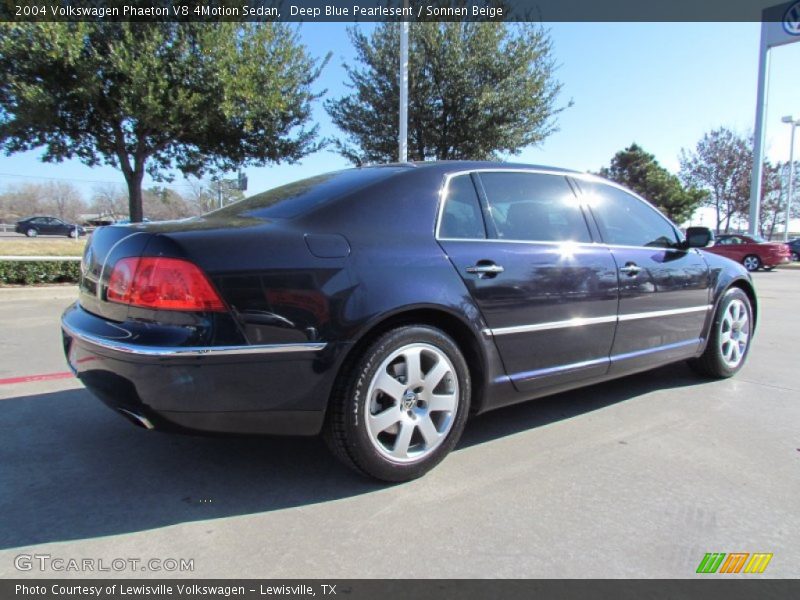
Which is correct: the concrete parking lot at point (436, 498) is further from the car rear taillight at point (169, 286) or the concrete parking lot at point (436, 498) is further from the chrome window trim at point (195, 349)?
the car rear taillight at point (169, 286)

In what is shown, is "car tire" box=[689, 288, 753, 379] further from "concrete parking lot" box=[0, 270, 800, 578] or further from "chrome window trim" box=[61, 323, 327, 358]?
"chrome window trim" box=[61, 323, 327, 358]

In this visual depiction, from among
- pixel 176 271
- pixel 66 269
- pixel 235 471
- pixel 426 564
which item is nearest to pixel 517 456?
pixel 426 564

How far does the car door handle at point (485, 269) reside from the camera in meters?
2.95

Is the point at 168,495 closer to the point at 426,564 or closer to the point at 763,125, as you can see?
the point at 426,564

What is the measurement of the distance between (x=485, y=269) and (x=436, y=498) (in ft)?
3.83

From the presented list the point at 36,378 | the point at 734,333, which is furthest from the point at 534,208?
the point at 36,378

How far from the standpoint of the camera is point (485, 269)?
9.79 feet

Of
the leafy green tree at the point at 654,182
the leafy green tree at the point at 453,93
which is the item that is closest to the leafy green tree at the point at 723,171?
the leafy green tree at the point at 654,182

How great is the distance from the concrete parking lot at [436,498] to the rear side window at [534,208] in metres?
1.22

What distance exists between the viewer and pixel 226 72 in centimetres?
1139

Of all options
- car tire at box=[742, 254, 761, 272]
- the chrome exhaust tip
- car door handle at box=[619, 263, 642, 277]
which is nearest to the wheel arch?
the chrome exhaust tip

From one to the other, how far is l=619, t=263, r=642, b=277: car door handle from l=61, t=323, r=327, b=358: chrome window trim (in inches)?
87.7

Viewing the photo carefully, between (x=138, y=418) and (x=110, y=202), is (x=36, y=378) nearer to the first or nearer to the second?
(x=138, y=418)

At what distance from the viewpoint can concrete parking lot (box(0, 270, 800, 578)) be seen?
217 centimetres
